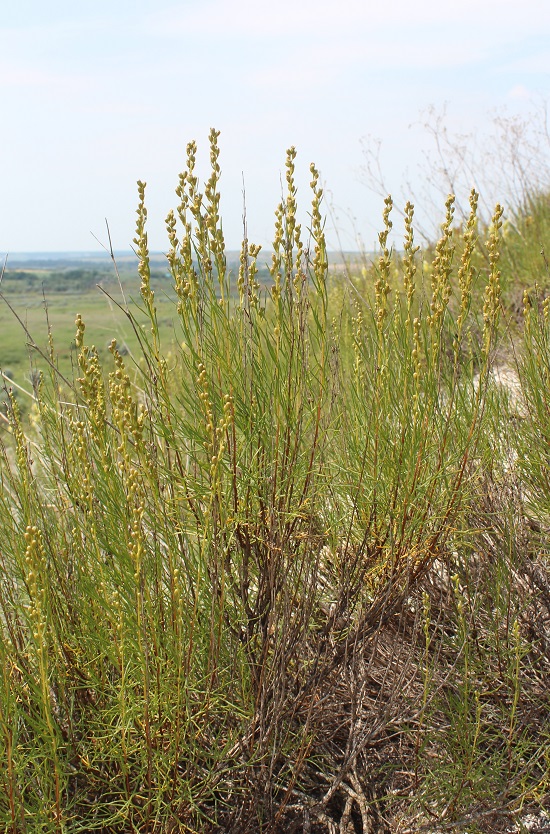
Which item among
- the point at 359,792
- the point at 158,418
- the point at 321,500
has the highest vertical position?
the point at 158,418

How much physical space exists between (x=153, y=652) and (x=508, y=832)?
1.17 m

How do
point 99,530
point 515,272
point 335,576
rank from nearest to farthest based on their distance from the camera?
point 99,530 → point 335,576 → point 515,272

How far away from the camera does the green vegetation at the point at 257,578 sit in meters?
1.88

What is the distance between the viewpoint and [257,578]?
2348mm

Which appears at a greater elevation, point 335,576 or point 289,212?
point 289,212

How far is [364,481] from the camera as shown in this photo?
223 centimetres

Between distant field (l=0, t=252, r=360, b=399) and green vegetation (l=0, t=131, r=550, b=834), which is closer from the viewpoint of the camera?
green vegetation (l=0, t=131, r=550, b=834)

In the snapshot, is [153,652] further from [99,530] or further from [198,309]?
[198,309]

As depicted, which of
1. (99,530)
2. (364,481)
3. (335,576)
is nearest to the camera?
(99,530)

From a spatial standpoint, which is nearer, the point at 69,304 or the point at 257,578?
the point at 257,578

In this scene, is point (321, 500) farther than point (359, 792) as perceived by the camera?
Yes

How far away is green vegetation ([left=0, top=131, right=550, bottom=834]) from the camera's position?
74.1 inches

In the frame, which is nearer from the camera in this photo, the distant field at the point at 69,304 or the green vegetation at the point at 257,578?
the green vegetation at the point at 257,578

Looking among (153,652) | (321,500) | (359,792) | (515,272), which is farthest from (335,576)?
(515,272)
